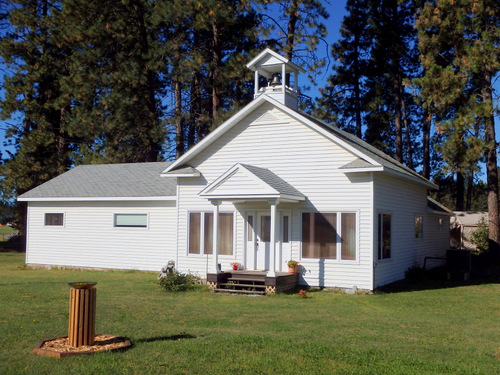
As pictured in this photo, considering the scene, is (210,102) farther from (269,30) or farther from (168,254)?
(168,254)

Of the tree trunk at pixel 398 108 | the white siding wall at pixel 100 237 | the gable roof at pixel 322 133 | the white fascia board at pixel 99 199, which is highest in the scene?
the tree trunk at pixel 398 108

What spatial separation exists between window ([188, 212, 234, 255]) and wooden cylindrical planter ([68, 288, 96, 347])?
9.14 metres

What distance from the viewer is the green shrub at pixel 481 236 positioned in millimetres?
29267

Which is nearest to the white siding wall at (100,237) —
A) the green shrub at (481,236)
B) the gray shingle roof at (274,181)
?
the gray shingle roof at (274,181)

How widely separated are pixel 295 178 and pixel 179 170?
13.0ft

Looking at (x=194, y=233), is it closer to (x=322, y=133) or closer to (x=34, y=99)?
(x=322, y=133)

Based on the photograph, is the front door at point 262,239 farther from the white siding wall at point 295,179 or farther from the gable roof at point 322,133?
the gable roof at point 322,133

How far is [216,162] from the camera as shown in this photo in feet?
57.5

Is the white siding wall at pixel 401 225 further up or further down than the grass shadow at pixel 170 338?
further up

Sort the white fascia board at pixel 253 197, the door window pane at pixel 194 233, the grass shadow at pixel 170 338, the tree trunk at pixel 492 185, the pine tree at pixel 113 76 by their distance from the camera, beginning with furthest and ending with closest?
the pine tree at pixel 113 76
the tree trunk at pixel 492 185
the door window pane at pixel 194 233
the white fascia board at pixel 253 197
the grass shadow at pixel 170 338

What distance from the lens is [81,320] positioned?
8.03 m

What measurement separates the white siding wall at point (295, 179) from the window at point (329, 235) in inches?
7.3

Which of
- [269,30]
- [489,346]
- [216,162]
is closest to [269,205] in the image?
[216,162]

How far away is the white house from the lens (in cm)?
1536
